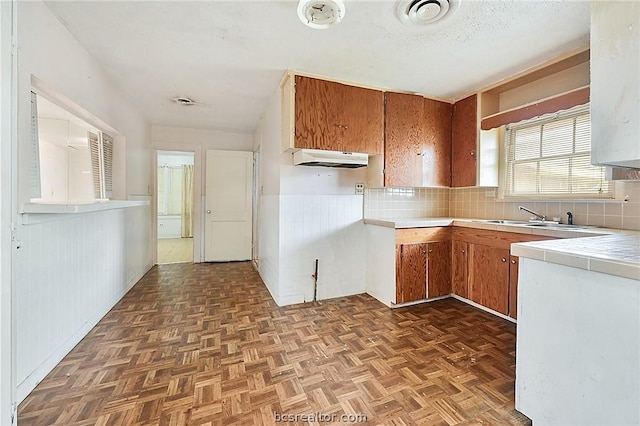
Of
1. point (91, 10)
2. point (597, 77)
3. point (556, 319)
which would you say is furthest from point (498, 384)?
point (91, 10)

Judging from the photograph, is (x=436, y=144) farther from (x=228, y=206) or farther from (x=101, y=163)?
(x=101, y=163)

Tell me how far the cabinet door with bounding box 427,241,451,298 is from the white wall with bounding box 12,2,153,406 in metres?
3.23

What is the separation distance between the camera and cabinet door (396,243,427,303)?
9.61ft

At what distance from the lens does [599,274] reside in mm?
1148

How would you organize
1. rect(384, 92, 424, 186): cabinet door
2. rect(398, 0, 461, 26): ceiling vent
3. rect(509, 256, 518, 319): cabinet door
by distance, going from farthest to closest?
rect(384, 92, 424, 186): cabinet door, rect(509, 256, 518, 319): cabinet door, rect(398, 0, 461, 26): ceiling vent

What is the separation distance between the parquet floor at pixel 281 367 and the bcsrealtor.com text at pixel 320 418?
1 cm

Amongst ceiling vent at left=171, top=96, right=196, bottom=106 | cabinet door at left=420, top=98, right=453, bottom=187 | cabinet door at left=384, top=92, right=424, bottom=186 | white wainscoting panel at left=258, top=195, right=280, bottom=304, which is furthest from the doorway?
cabinet door at left=420, top=98, right=453, bottom=187

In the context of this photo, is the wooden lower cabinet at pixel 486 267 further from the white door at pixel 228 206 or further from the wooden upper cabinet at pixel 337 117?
the white door at pixel 228 206

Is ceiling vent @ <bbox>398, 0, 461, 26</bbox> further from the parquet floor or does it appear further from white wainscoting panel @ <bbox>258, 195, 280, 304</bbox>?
the parquet floor

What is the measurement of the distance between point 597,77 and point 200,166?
5.11 metres

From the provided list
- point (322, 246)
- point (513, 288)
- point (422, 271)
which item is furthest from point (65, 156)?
point (513, 288)

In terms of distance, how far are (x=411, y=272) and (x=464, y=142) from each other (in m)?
1.75

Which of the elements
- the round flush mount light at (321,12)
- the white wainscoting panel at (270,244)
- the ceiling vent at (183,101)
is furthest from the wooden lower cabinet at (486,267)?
the ceiling vent at (183,101)

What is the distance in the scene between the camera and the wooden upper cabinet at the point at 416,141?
10.4 ft
